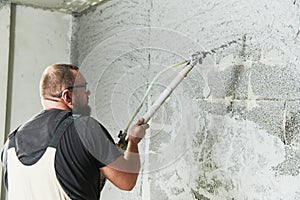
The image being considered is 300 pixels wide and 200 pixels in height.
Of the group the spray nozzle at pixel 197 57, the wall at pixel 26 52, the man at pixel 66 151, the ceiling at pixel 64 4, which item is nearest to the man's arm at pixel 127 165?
the man at pixel 66 151

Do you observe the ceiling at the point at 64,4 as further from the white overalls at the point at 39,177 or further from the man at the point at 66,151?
the white overalls at the point at 39,177

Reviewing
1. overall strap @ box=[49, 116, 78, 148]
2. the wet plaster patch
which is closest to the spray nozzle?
the wet plaster patch

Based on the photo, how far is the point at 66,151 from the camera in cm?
181

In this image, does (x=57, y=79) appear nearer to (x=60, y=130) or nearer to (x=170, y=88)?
(x=60, y=130)

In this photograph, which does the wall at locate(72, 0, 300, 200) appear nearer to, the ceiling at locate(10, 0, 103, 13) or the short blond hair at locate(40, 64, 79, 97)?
the short blond hair at locate(40, 64, 79, 97)

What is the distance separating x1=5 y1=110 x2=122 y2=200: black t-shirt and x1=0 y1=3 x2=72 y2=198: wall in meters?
1.46

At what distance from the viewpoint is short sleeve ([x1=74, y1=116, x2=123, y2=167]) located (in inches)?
69.3

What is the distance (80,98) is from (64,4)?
1620 millimetres

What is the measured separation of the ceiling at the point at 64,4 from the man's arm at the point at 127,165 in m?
1.55

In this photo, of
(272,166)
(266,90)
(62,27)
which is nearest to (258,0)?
(266,90)

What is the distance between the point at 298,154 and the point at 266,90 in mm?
264

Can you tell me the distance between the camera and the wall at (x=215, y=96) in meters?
1.63

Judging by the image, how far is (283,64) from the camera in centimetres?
162

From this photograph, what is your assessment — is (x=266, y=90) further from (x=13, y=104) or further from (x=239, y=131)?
(x=13, y=104)
